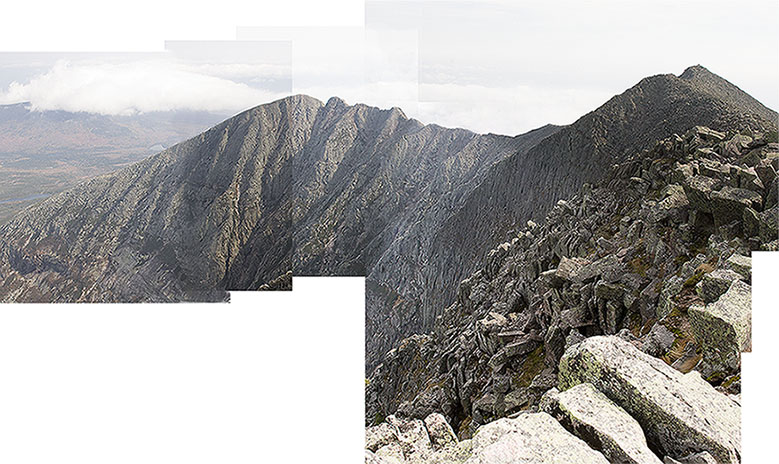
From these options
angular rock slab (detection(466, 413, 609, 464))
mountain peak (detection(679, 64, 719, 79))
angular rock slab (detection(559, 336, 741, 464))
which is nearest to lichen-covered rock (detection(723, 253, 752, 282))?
angular rock slab (detection(559, 336, 741, 464))

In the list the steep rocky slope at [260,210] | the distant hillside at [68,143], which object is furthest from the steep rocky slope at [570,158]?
the distant hillside at [68,143]

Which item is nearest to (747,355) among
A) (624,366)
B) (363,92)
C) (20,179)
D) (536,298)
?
(624,366)

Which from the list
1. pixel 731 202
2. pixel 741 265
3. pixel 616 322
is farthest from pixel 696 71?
pixel 616 322

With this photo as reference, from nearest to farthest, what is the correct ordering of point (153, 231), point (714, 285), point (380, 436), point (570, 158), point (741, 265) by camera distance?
point (380, 436), point (714, 285), point (741, 265), point (570, 158), point (153, 231)

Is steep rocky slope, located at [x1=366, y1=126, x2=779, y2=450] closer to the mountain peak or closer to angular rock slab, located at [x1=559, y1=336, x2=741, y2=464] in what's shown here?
angular rock slab, located at [x1=559, y1=336, x2=741, y2=464]

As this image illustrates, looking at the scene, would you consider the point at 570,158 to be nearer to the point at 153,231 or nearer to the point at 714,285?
the point at 714,285

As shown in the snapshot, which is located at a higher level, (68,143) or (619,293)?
(68,143)

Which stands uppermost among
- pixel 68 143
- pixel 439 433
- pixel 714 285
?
pixel 68 143
